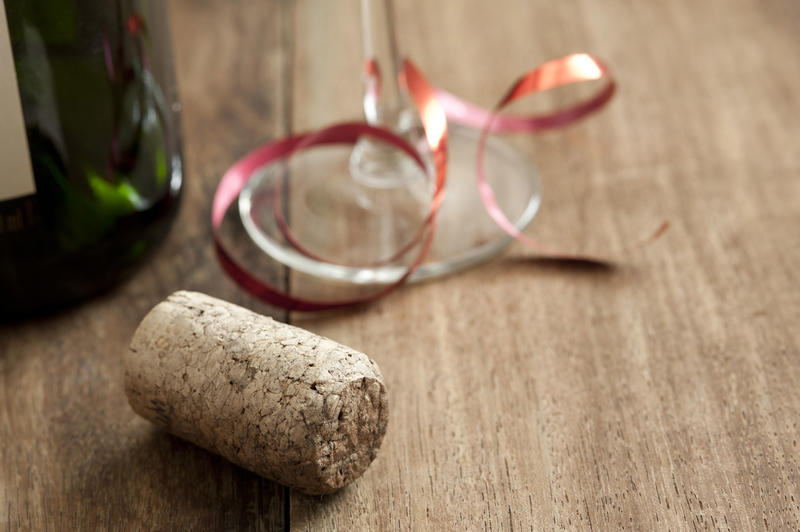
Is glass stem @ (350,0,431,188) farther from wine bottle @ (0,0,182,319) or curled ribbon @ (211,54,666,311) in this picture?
wine bottle @ (0,0,182,319)

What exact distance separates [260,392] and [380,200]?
26cm

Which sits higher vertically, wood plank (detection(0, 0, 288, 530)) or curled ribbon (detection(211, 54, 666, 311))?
curled ribbon (detection(211, 54, 666, 311))

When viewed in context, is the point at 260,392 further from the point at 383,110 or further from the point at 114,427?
the point at 383,110

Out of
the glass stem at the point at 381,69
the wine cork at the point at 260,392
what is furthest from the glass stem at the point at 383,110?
the wine cork at the point at 260,392

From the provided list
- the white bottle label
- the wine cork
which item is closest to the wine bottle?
the white bottle label

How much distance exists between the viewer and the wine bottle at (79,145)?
20.0 inches

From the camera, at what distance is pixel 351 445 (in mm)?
440

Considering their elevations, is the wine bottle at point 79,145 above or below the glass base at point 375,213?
above

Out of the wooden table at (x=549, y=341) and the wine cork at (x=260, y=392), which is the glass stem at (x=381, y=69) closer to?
the wooden table at (x=549, y=341)

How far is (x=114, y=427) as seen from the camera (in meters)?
0.51

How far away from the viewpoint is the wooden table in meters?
0.46

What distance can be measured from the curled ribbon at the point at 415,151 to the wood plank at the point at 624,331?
0.01 m

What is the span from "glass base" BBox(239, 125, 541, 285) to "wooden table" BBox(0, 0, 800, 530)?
0.02 meters

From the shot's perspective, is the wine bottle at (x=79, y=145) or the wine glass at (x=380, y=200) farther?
the wine glass at (x=380, y=200)
